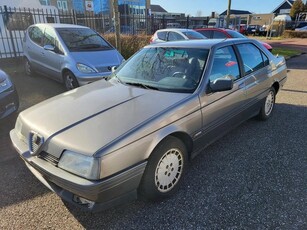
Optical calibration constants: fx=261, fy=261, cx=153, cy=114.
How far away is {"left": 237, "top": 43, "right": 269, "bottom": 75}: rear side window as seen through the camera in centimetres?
399

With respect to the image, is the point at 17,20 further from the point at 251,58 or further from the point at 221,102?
the point at 221,102

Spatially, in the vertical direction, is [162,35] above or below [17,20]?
below

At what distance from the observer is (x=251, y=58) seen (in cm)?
418

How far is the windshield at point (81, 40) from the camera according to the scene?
6523mm

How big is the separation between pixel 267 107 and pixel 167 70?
2.46m

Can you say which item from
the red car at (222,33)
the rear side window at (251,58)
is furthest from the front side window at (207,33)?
the rear side window at (251,58)

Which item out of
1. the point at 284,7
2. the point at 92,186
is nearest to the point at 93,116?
the point at 92,186

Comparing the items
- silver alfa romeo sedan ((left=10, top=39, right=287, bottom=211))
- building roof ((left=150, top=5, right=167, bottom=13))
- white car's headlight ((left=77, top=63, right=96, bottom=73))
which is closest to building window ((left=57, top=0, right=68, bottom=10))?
white car's headlight ((left=77, top=63, right=96, bottom=73))

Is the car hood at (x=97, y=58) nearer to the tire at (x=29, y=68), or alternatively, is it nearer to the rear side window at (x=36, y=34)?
the rear side window at (x=36, y=34)

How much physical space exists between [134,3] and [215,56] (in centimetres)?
3509

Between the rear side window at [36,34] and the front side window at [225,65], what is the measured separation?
548cm

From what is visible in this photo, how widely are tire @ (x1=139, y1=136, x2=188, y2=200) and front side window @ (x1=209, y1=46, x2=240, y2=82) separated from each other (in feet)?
3.31

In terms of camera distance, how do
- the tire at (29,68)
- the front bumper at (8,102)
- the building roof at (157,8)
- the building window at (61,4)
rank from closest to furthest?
the front bumper at (8,102) → the tire at (29,68) → the building window at (61,4) → the building roof at (157,8)

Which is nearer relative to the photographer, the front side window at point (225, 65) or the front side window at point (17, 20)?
the front side window at point (225, 65)
